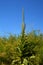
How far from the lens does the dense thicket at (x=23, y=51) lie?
14.2 metres

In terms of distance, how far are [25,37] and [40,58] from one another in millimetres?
1668

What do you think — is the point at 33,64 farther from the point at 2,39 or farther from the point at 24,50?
the point at 2,39

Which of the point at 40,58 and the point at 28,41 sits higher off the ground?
the point at 28,41

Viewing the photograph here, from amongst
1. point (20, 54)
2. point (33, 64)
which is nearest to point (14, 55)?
point (20, 54)

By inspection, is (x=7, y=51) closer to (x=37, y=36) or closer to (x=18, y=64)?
(x=18, y=64)

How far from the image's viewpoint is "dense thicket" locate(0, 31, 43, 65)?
46.4 ft

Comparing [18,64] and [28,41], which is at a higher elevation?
[28,41]

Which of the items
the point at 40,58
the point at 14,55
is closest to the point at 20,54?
the point at 14,55

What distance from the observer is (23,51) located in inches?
577

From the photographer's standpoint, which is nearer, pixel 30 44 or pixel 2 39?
pixel 30 44

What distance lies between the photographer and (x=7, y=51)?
47.6ft

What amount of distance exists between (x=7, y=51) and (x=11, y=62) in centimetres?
71

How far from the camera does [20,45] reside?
1457 cm

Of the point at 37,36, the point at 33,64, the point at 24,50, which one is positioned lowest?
the point at 33,64
